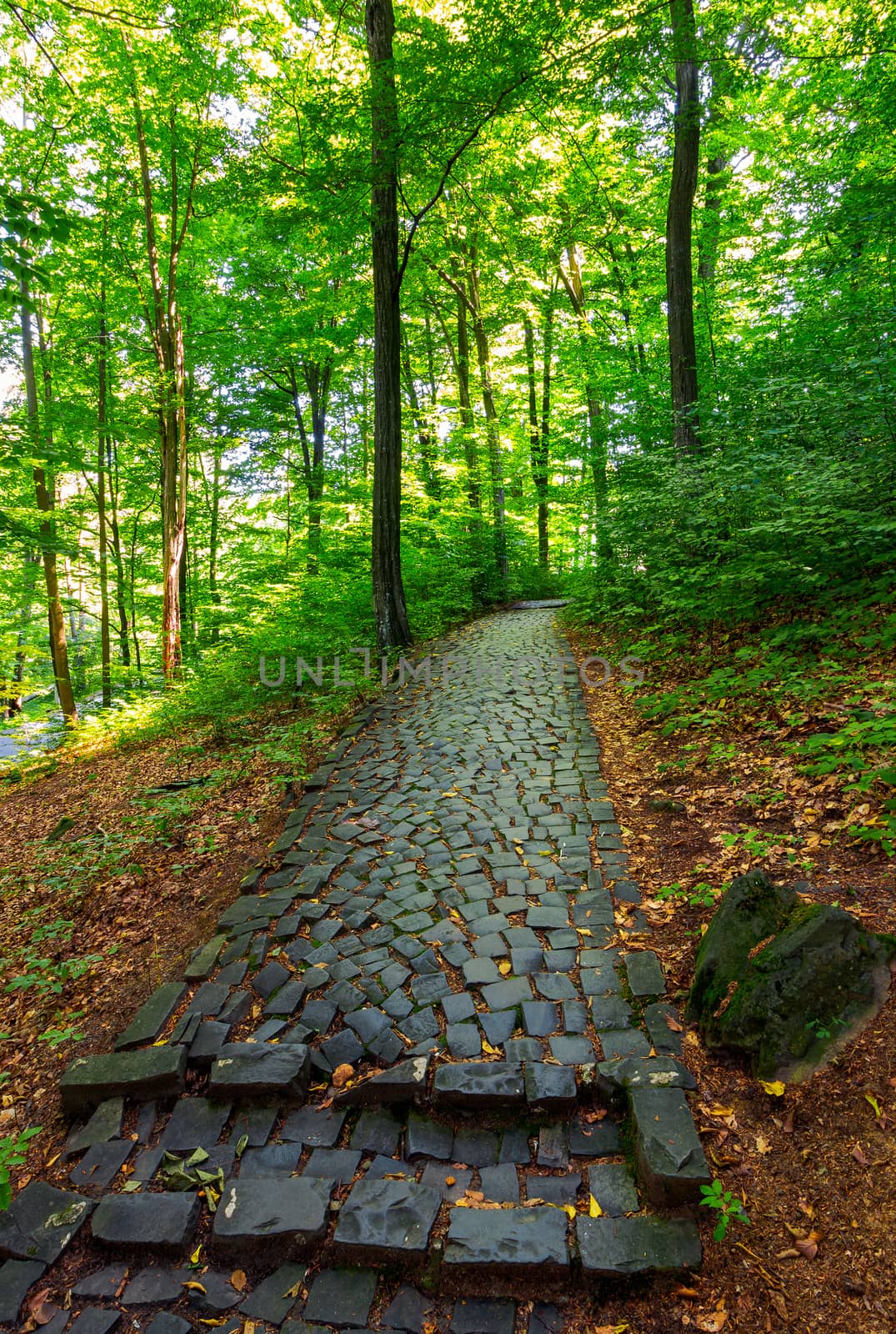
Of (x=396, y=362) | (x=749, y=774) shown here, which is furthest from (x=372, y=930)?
(x=396, y=362)

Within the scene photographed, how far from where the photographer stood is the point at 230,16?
8109mm

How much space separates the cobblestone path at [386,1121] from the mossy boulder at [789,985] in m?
0.29

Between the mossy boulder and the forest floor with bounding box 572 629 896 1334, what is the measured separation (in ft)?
0.21

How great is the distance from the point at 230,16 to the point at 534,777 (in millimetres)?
10770

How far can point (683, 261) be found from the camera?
870 cm

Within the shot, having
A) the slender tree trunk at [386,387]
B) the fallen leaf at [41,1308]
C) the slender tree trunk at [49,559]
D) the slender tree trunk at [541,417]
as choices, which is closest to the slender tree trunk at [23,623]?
the slender tree trunk at [49,559]

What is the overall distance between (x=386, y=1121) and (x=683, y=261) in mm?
10574

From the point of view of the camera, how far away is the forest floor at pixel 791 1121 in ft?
5.47

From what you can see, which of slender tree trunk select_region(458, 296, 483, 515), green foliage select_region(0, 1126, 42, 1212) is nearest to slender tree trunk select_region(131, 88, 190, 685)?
slender tree trunk select_region(458, 296, 483, 515)

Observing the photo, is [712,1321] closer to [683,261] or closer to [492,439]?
[683,261]

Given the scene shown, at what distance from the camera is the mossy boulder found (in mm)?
2156

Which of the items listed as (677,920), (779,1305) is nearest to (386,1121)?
(779,1305)

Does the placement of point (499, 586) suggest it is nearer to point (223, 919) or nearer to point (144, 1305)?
point (223, 919)

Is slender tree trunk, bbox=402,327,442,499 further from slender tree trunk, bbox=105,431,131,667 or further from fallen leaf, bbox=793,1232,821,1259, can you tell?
fallen leaf, bbox=793,1232,821,1259
